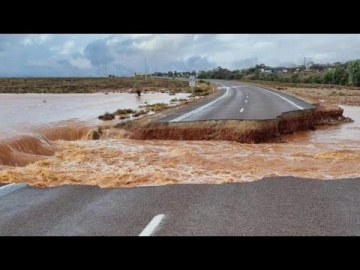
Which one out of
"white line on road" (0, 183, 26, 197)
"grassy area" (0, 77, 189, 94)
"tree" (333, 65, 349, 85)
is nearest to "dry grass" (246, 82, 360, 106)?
"grassy area" (0, 77, 189, 94)

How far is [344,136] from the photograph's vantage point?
19.3 meters

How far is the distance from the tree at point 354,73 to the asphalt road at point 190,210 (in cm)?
8191

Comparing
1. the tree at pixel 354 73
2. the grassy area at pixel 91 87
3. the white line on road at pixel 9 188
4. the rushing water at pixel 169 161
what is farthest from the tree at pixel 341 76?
the white line on road at pixel 9 188

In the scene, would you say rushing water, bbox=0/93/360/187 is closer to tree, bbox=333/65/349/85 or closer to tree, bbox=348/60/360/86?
tree, bbox=348/60/360/86

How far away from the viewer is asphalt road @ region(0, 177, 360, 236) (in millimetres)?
5396

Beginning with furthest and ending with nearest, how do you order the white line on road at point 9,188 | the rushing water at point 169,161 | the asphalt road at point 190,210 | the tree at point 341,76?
1. the tree at point 341,76
2. the rushing water at point 169,161
3. the white line on road at point 9,188
4. the asphalt road at point 190,210

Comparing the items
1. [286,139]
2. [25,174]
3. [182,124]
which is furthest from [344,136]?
[25,174]

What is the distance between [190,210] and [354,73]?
86488 millimetres

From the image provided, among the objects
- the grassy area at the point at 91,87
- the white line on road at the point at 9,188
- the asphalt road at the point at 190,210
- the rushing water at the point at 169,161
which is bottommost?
the grassy area at the point at 91,87

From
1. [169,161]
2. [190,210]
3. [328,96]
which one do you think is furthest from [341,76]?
[190,210]

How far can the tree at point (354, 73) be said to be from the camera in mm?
83000

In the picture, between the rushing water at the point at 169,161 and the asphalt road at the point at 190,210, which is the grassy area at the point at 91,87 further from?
the asphalt road at the point at 190,210

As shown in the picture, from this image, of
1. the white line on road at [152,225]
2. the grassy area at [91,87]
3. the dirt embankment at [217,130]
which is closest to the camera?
the white line on road at [152,225]
